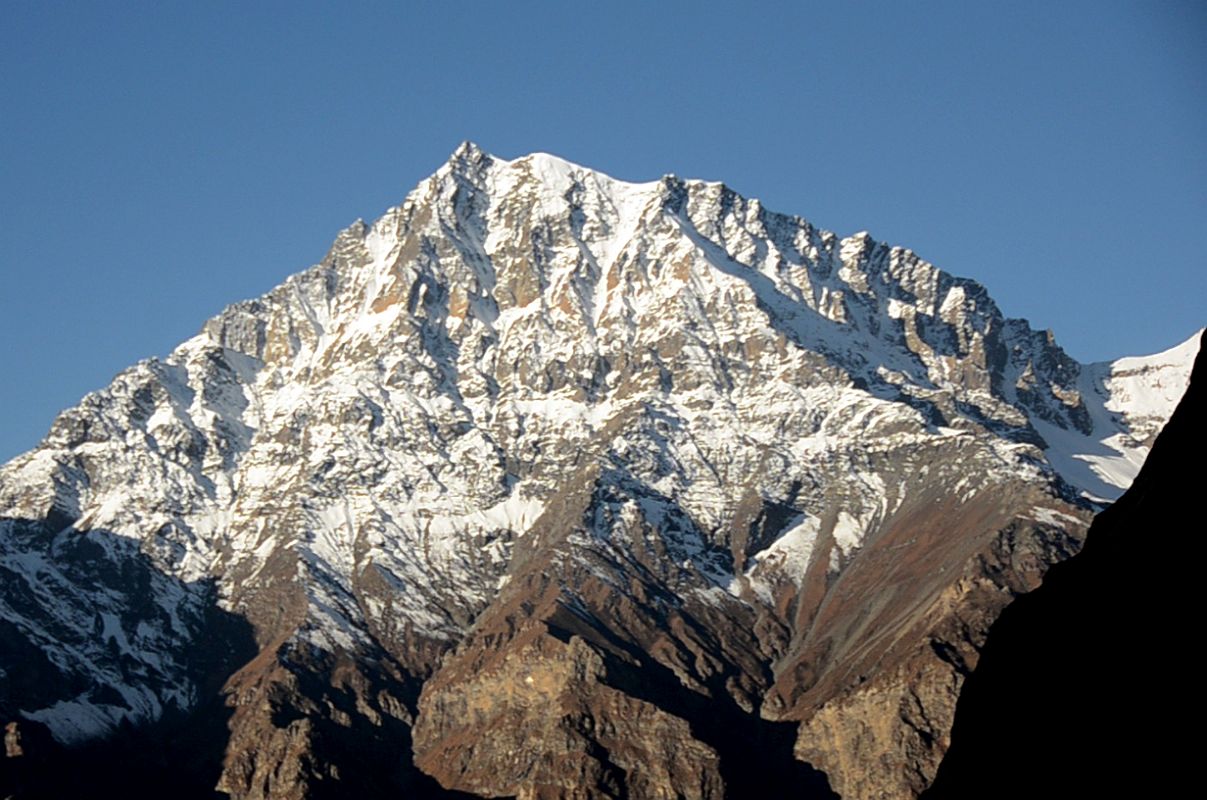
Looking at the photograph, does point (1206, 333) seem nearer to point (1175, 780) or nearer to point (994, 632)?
point (994, 632)

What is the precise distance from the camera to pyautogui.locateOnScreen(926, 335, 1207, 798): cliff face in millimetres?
68938

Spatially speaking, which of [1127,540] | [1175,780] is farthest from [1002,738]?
[1175,780]

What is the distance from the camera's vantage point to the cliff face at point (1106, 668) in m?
68.9

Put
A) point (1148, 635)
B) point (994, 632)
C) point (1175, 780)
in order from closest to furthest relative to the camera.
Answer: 1. point (1175, 780)
2. point (1148, 635)
3. point (994, 632)

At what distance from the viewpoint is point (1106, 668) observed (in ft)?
242

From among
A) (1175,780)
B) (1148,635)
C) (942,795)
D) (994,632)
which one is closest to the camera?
(1175,780)

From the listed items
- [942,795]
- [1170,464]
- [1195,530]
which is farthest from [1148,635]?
[942,795]

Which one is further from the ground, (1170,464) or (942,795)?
(1170,464)

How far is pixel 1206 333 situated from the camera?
86312 mm

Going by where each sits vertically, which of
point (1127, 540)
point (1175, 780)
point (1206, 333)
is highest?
point (1206, 333)

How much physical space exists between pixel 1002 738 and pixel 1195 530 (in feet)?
45.5

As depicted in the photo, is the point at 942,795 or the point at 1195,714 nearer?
the point at 1195,714

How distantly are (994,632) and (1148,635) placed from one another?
1825cm

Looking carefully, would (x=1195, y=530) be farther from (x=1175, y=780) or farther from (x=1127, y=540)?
(x=1175, y=780)
